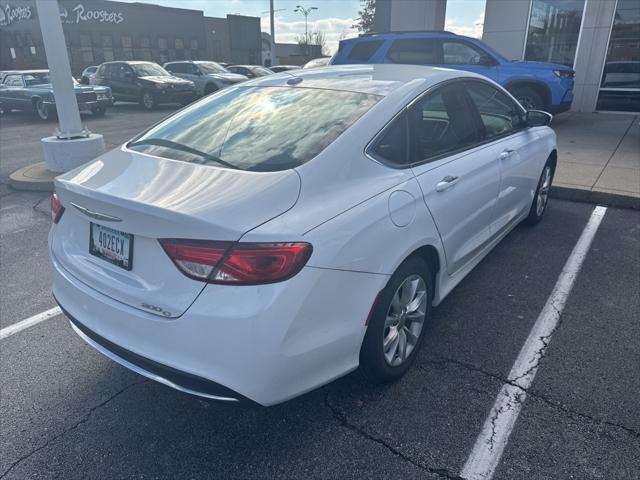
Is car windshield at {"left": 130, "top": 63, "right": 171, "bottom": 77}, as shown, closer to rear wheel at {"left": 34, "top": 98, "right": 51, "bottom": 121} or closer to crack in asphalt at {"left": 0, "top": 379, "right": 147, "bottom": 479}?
rear wheel at {"left": 34, "top": 98, "right": 51, "bottom": 121}

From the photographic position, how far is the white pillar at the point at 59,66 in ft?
20.9

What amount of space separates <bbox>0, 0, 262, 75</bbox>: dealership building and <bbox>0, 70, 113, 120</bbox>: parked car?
66.6ft

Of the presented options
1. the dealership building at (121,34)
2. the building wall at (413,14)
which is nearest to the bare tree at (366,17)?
the dealership building at (121,34)

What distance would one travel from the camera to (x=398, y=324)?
262 cm

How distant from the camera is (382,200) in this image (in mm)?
2338

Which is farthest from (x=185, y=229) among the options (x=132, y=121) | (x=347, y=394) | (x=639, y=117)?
(x=132, y=121)

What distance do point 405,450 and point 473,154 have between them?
195cm

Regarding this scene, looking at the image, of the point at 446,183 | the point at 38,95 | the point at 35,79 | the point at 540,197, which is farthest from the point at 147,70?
the point at 446,183

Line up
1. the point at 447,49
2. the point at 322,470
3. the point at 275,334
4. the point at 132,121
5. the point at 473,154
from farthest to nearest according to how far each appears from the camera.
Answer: the point at 132,121 → the point at 447,49 → the point at 473,154 → the point at 322,470 → the point at 275,334

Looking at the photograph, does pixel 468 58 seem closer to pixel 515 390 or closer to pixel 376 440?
pixel 515 390

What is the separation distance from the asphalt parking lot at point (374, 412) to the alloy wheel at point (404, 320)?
0.65ft

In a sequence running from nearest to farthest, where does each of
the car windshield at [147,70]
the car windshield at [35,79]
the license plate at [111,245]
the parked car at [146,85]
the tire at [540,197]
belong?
the license plate at [111,245]
the tire at [540,197]
the car windshield at [35,79]
the parked car at [146,85]
the car windshield at [147,70]

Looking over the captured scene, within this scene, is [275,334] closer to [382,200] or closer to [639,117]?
[382,200]

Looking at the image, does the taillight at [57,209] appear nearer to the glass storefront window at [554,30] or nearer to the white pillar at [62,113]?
the white pillar at [62,113]
